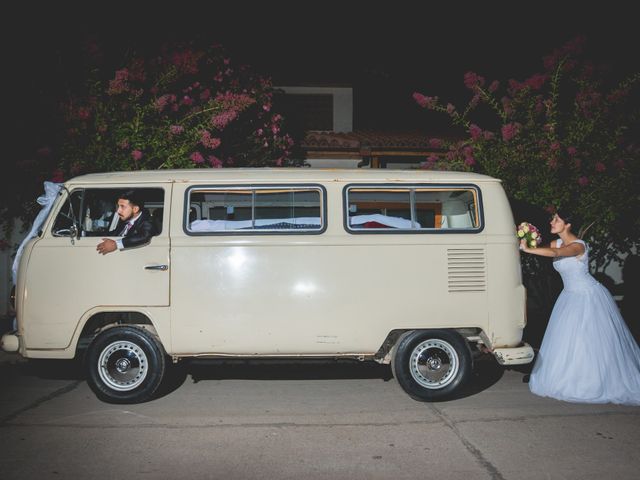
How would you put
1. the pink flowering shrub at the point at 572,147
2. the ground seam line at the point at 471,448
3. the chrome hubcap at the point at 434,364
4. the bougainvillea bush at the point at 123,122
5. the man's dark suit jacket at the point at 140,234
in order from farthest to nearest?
the pink flowering shrub at the point at 572,147 → the bougainvillea bush at the point at 123,122 → the chrome hubcap at the point at 434,364 → the man's dark suit jacket at the point at 140,234 → the ground seam line at the point at 471,448

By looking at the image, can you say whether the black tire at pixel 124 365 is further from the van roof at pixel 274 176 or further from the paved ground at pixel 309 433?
the van roof at pixel 274 176

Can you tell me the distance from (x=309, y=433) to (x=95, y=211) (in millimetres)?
3364

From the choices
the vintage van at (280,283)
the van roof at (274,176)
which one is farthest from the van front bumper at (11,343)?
the van roof at (274,176)

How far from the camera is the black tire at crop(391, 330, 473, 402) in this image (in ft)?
17.7

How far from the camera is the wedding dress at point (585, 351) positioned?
211 inches

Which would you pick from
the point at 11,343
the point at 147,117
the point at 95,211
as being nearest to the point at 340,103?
the point at 147,117

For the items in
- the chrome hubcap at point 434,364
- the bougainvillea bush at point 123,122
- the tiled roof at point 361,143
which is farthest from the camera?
the tiled roof at point 361,143

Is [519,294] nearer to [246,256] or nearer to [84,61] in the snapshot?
[246,256]

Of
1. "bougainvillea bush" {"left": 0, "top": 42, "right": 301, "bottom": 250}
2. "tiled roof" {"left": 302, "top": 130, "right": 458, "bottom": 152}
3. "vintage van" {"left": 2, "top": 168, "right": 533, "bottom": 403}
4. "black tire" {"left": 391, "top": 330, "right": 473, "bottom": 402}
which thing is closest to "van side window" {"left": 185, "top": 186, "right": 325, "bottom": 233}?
"vintage van" {"left": 2, "top": 168, "right": 533, "bottom": 403}

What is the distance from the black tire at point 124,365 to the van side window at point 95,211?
107 centimetres

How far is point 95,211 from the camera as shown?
5859mm

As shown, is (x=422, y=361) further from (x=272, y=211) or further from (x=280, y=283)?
(x=272, y=211)

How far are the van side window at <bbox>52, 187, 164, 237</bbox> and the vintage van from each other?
22mm

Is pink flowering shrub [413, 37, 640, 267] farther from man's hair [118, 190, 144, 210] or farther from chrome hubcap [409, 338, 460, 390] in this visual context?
man's hair [118, 190, 144, 210]
